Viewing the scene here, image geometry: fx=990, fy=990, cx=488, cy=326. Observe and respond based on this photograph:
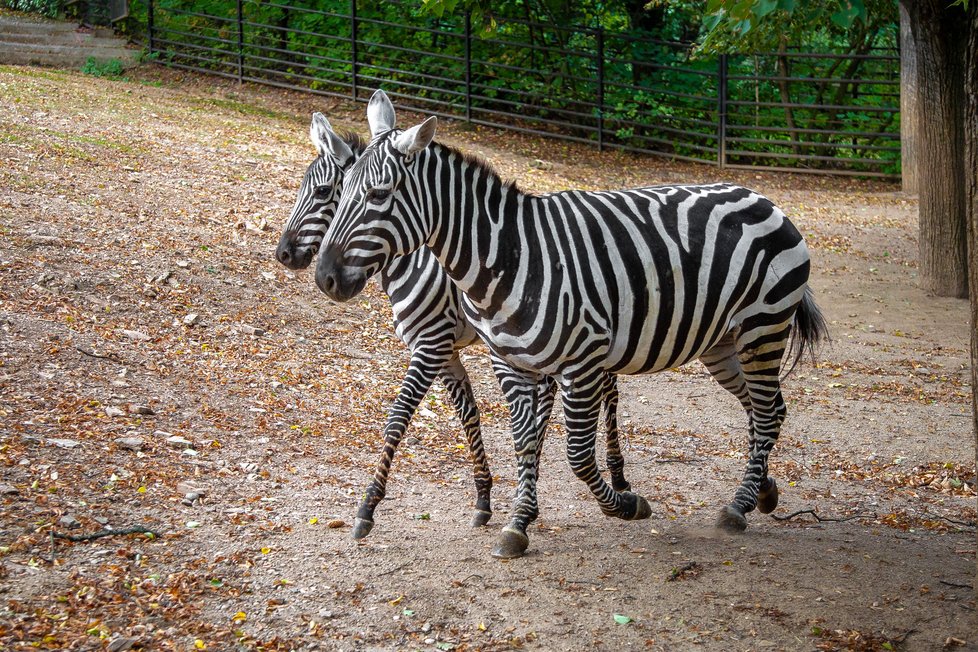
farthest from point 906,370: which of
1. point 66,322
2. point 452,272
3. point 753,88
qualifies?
point 753,88

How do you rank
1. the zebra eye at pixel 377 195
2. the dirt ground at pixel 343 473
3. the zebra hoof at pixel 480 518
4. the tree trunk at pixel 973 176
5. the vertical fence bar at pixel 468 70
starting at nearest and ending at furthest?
the tree trunk at pixel 973 176, the dirt ground at pixel 343 473, the zebra eye at pixel 377 195, the zebra hoof at pixel 480 518, the vertical fence bar at pixel 468 70

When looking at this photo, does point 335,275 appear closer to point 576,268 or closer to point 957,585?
point 576,268

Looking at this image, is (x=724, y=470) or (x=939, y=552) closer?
(x=939, y=552)

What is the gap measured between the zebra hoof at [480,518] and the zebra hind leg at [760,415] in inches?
49.5

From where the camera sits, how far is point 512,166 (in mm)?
14906

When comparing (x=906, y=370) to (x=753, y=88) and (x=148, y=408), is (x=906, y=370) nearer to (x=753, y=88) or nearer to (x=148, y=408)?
(x=148, y=408)

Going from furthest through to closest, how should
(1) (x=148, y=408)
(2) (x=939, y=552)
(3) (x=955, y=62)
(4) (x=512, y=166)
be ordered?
(4) (x=512, y=166) < (3) (x=955, y=62) < (1) (x=148, y=408) < (2) (x=939, y=552)

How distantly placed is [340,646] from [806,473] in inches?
146

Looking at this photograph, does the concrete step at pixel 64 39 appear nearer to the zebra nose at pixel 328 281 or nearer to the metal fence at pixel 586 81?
the metal fence at pixel 586 81

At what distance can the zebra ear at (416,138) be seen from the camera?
14.7 feet

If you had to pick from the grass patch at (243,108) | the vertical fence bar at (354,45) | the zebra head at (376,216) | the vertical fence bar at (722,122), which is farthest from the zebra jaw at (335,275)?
the vertical fence bar at (354,45)

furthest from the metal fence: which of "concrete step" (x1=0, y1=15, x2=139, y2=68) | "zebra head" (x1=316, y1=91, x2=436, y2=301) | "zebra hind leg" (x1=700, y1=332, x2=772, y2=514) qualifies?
"zebra head" (x1=316, y1=91, x2=436, y2=301)

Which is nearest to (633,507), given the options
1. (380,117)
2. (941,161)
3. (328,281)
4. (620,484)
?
(620,484)

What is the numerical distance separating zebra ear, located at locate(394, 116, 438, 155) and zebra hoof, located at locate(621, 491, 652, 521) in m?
2.16
